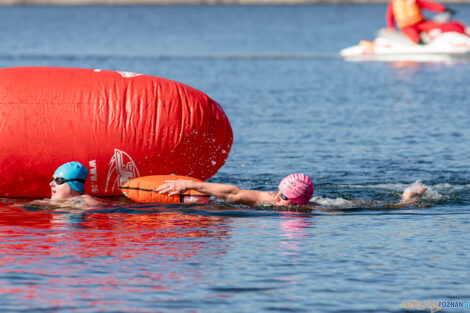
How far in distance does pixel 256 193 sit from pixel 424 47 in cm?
2594

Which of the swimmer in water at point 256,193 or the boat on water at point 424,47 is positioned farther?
the boat on water at point 424,47

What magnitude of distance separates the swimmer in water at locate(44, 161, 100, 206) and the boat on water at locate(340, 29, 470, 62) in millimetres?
26161

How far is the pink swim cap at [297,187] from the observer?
39.2 feet

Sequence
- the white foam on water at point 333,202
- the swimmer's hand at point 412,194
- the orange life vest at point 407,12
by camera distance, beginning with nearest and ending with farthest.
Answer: the white foam on water at point 333,202, the swimmer's hand at point 412,194, the orange life vest at point 407,12

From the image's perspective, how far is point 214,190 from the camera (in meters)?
11.6

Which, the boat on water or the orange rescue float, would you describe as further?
the boat on water

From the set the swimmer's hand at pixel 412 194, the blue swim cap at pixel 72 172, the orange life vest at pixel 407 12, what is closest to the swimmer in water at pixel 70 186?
the blue swim cap at pixel 72 172

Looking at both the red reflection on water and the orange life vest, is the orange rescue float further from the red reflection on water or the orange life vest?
the orange life vest

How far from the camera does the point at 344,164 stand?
54.0 feet

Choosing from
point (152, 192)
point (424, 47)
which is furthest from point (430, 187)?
point (424, 47)

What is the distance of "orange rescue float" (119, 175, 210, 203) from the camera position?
39.1 feet

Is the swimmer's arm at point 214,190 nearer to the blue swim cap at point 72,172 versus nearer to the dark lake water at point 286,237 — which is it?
the dark lake water at point 286,237

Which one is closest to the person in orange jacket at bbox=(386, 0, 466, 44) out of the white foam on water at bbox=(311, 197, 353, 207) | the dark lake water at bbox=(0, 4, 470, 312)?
the dark lake water at bbox=(0, 4, 470, 312)

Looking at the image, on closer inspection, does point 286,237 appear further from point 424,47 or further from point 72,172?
point 424,47
